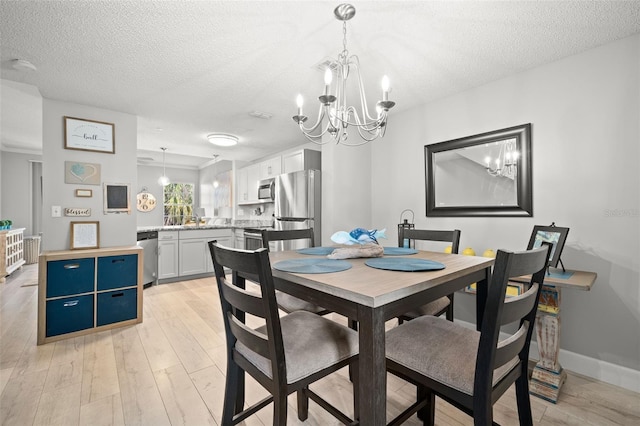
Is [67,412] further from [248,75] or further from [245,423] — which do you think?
[248,75]

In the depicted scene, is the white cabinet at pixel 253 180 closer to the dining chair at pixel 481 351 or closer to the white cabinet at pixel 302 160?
the white cabinet at pixel 302 160

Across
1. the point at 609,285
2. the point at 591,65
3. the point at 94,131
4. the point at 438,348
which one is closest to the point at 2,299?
the point at 94,131

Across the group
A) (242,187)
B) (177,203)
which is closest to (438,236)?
(242,187)

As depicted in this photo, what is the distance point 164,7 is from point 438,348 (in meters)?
2.22

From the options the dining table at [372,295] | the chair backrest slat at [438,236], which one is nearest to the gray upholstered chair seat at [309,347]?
the dining table at [372,295]

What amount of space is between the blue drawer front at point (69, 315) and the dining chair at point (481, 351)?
2907mm

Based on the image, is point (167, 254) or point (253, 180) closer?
point (167, 254)

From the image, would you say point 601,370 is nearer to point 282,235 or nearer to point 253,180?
point 282,235

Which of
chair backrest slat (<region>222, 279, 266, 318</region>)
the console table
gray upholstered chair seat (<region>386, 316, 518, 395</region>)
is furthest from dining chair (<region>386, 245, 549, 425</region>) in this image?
the console table

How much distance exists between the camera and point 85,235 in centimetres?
301

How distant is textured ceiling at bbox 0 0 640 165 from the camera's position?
163cm

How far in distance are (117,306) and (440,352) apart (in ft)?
10.0

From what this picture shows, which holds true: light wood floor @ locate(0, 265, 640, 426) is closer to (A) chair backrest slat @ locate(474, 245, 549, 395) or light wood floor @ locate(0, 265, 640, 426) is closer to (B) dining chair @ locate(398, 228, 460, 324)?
(B) dining chair @ locate(398, 228, 460, 324)

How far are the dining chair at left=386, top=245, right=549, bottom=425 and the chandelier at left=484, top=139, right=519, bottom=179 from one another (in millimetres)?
1526
